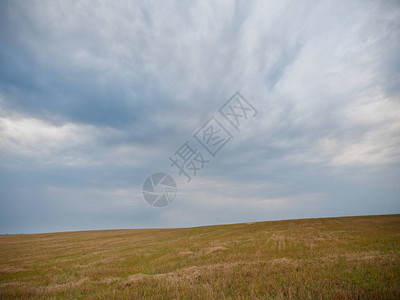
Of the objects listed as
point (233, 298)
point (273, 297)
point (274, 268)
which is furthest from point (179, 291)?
point (274, 268)

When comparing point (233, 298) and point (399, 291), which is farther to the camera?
point (233, 298)

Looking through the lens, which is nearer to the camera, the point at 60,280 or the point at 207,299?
the point at 207,299

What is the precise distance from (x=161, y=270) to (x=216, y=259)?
325cm

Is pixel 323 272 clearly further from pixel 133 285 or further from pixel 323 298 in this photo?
pixel 133 285

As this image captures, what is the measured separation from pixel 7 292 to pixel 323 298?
36.8ft

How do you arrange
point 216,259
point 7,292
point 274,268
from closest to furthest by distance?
point 7,292
point 274,268
point 216,259

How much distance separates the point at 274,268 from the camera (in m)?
8.57

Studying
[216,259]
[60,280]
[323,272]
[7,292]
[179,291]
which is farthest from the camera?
[216,259]

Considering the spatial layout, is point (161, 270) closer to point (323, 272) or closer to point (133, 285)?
point (133, 285)

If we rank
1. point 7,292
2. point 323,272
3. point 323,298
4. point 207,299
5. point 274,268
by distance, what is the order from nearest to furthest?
point 323,298
point 207,299
point 323,272
point 7,292
point 274,268

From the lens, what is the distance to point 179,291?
6.75 meters

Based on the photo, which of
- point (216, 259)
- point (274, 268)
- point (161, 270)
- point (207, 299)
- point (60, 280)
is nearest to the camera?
point (207, 299)

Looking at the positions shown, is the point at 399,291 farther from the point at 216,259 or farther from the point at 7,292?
the point at 7,292

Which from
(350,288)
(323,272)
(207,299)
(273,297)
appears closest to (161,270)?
(207,299)
